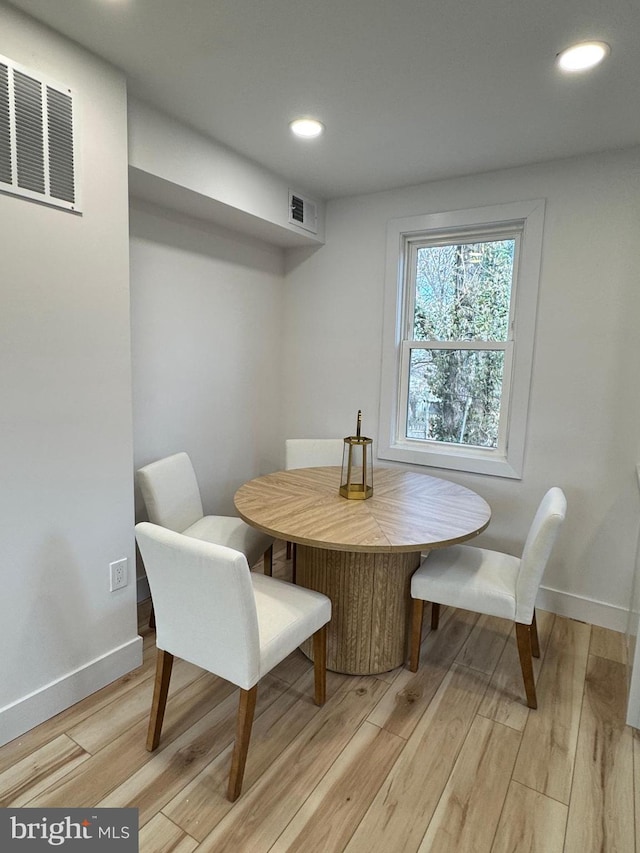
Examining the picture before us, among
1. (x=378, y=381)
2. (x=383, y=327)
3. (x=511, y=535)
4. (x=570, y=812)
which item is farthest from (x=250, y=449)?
(x=570, y=812)

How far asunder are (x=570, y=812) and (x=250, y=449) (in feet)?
8.27

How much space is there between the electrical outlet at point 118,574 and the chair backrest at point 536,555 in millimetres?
1644

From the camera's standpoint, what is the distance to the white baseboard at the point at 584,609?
2510 mm

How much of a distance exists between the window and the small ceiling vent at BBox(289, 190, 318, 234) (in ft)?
1.71

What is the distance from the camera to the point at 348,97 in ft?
6.44

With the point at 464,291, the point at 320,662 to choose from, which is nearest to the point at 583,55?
the point at 464,291

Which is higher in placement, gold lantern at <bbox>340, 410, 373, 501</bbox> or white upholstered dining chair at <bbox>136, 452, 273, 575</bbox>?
gold lantern at <bbox>340, 410, 373, 501</bbox>

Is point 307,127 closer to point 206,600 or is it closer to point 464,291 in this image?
point 464,291

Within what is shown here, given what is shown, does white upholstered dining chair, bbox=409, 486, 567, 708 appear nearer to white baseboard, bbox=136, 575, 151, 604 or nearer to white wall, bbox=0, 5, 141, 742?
white wall, bbox=0, 5, 141, 742

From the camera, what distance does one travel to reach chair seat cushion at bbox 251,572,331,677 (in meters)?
1.56

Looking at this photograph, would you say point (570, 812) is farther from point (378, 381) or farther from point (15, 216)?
point (15, 216)

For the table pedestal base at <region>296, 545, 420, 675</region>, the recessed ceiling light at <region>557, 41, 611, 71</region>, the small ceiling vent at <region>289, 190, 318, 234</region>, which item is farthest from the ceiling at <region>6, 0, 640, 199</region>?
the table pedestal base at <region>296, 545, 420, 675</region>

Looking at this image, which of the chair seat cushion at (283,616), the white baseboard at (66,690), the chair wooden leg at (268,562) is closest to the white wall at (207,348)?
the chair wooden leg at (268,562)

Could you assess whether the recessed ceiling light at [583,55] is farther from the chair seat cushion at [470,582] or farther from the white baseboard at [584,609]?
the white baseboard at [584,609]
